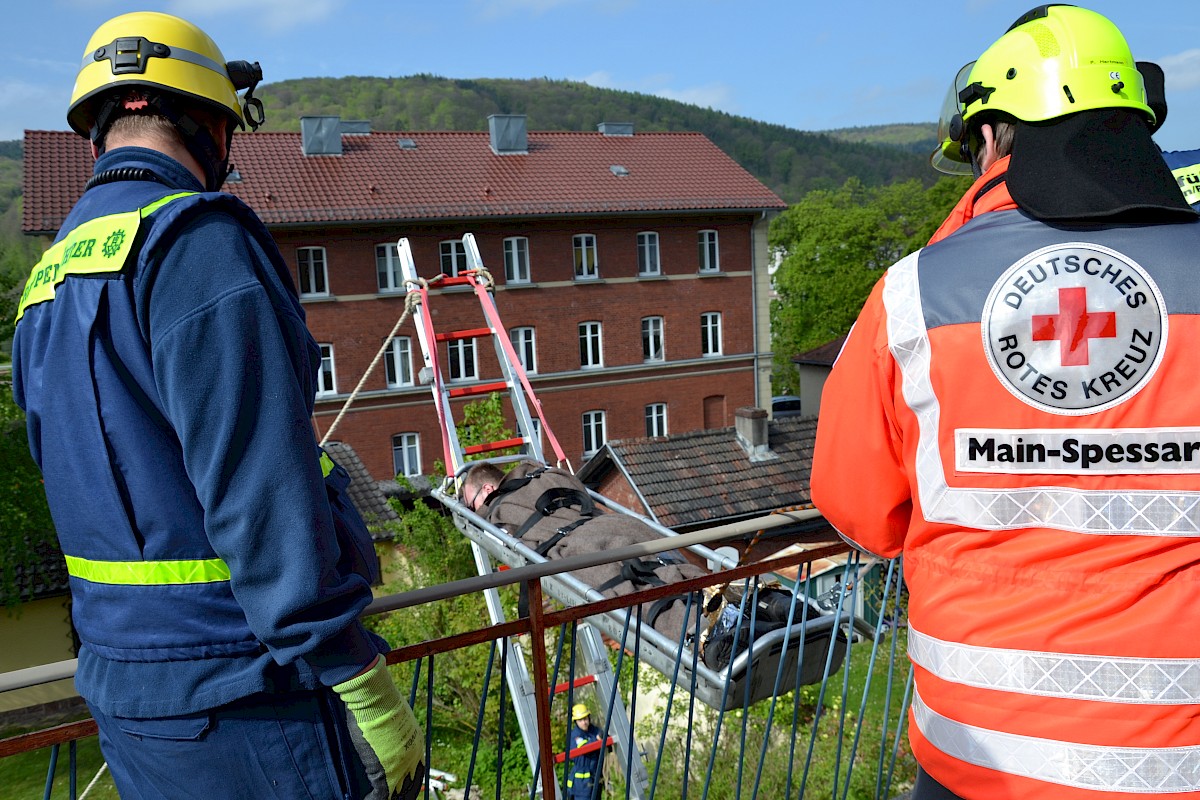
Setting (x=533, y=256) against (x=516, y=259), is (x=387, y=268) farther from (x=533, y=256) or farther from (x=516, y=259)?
(x=533, y=256)

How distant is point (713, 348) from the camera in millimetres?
36156

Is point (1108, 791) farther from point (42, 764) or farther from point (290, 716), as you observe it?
point (42, 764)

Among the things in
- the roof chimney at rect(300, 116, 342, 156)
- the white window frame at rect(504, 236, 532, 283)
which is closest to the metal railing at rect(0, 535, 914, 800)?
the white window frame at rect(504, 236, 532, 283)

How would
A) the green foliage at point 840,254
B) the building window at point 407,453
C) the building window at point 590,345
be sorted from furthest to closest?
the green foliage at point 840,254 → the building window at point 590,345 → the building window at point 407,453

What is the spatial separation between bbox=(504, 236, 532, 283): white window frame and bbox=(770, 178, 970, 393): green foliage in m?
17.8

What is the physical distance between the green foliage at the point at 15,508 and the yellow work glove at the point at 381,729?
64.4 feet

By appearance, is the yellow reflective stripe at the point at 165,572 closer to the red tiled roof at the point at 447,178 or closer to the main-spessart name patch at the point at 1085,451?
the main-spessart name patch at the point at 1085,451

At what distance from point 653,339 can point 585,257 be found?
12.9 ft

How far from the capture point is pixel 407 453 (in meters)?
31.5

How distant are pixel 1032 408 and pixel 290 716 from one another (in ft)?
4.69

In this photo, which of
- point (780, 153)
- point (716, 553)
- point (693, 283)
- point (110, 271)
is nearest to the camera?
point (110, 271)

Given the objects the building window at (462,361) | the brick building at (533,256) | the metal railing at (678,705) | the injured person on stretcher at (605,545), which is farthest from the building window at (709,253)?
the injured person on stretcher at (605,545)

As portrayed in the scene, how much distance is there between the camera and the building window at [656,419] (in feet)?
115

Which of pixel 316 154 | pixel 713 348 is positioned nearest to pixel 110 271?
pixel 316 154
